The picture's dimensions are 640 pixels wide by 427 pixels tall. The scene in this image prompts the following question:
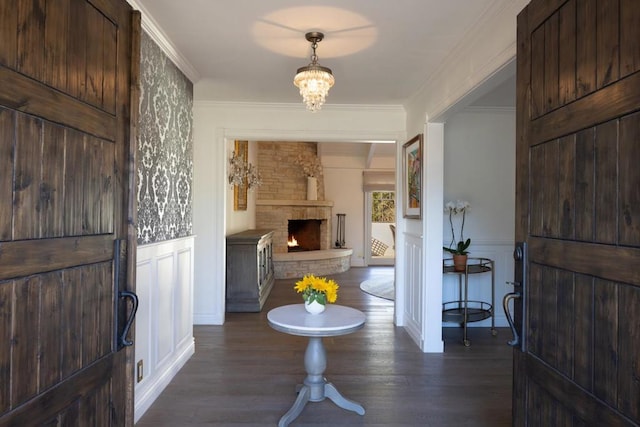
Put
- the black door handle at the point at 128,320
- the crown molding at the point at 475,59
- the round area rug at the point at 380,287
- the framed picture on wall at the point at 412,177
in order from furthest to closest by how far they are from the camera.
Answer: the round area rug at the point at 380,287 → the framed picture on wall at the point at 412,177 → the crown molding at the point at 475,59 → the black door handle at the point at 128,320

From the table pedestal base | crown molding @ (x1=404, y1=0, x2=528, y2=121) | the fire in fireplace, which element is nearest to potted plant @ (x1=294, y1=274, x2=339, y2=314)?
the table pedestal base

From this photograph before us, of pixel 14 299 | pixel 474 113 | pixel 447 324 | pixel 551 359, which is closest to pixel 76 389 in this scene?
pixel 14 299

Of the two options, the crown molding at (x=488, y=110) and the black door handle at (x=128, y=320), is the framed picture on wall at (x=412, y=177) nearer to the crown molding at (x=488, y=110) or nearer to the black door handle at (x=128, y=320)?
the crown molding at (x=488, y=110)

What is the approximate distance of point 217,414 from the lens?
2473 mm

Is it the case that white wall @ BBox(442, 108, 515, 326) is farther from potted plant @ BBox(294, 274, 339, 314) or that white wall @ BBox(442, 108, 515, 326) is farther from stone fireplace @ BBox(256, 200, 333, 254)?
stone fireplace @ BBox(256, 200, 333, 254)

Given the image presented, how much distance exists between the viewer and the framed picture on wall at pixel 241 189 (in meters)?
5.87

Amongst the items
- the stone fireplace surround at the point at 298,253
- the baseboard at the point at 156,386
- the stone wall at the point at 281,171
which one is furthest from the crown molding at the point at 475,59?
the stone wall at the point at 281,171

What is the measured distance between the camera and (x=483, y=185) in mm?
4359

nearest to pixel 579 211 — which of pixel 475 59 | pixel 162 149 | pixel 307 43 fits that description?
pixel 475 59

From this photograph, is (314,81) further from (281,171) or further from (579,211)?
(281,171)

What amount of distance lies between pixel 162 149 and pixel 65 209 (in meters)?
1.64

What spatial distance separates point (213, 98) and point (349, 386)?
10.4 ft

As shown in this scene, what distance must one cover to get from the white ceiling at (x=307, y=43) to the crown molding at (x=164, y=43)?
12 mm

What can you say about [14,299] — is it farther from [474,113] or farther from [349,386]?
[474,113]
